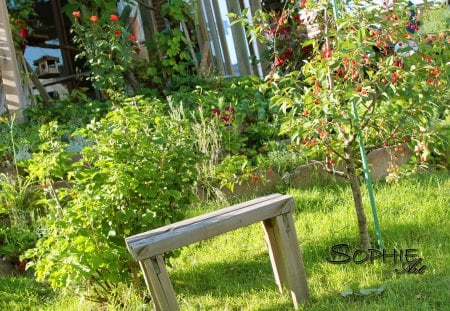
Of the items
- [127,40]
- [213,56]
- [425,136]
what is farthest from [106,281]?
[213,56]

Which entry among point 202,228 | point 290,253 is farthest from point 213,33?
point 202,228

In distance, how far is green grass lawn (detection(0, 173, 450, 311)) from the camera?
3.44 meters

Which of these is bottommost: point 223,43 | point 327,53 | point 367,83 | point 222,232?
point 222,232

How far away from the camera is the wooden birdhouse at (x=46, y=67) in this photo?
9.16 m

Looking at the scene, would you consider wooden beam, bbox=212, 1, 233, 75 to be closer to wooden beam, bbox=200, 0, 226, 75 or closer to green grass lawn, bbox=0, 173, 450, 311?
wooden beam, bbox=200, 0, 226, 75

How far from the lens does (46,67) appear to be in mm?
9148

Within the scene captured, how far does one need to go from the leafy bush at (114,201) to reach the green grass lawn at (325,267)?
37cm

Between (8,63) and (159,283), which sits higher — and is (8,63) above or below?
above

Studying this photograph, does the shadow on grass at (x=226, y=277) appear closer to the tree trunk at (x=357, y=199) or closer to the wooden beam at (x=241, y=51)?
the tree trunk at (x=357, y=199)

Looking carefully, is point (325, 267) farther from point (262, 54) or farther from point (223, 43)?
point (262, 54)

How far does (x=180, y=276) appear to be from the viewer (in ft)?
13.7

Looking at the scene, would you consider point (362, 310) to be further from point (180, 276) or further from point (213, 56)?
point (213, 56)

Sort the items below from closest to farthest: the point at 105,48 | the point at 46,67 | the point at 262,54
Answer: the point at 105,48
the point at 46,67
the point at 262,54

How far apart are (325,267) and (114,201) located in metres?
1.30
